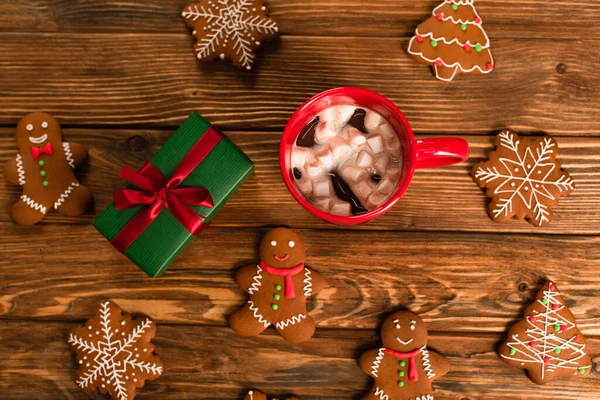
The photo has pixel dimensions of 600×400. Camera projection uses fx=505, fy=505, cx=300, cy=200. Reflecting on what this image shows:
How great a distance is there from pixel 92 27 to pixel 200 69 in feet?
0.87

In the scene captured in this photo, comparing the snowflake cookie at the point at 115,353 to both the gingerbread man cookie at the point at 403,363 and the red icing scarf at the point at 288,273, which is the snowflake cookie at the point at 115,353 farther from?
the gingerbread man cookie at the point at 403,363

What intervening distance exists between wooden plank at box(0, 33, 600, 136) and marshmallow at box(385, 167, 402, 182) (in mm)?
210

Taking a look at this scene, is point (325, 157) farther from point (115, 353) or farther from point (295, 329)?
point (115, 353)

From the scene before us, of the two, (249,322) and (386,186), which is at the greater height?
Result: (386,186)

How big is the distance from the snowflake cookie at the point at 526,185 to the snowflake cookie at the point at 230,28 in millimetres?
553

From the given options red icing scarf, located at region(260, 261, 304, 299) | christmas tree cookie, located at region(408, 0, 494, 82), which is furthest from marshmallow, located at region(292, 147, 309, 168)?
christmas tree cookie, located at region(408, 0, 494, 82)

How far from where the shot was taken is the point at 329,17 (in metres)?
1.13

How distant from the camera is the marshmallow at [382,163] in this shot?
37.0 inches

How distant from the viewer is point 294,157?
37.5 inches

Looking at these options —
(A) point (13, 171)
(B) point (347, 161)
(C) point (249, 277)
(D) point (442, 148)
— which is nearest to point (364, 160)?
(B) point (347, 161)

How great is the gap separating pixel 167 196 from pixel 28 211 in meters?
0.36

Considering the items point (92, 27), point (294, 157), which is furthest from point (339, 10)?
point (92, 27)

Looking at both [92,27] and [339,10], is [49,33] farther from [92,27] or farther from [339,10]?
[339,10]

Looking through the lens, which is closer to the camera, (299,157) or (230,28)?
(299,157)
